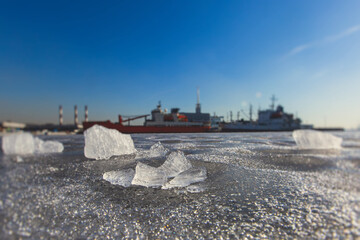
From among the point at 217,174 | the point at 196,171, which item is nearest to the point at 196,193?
the point at 196,171

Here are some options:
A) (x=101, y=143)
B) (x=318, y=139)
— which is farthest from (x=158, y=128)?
(x=101, y=143)

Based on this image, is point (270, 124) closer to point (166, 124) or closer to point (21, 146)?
point (166, 124)

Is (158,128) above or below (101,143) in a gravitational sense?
below

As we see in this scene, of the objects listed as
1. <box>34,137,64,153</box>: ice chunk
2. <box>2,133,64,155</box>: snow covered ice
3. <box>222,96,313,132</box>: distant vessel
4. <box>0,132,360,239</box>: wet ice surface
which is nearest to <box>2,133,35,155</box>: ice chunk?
<box>2,133,64,155</box>: snow covered ice

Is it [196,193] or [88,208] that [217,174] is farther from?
[88,208]

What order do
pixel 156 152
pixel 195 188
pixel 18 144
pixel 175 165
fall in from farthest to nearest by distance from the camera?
pixel 18 144 → pixel 156 152 → pixel 175 165 → pixel 195 188

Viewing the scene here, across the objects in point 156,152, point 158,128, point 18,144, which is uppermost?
point 18,144
